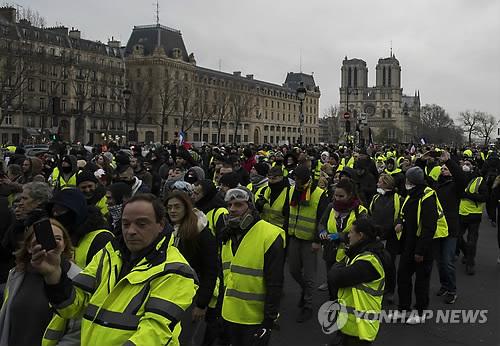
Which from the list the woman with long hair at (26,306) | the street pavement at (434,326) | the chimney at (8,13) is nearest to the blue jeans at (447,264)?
the street pavement at (434,326)

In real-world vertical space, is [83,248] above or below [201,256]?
above

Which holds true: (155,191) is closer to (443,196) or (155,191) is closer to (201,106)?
(443,196)

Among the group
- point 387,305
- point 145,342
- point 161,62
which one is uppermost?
point 161,62

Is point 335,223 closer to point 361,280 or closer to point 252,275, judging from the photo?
point 361,280

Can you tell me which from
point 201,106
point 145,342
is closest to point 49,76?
point 201,106

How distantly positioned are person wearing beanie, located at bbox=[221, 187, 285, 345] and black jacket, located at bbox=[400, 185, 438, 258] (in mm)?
2863

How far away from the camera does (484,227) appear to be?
14.6 m

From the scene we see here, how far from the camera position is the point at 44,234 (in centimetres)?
261

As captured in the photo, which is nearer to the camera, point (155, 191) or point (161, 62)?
point (155, 191)

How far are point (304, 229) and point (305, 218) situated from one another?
0.16m

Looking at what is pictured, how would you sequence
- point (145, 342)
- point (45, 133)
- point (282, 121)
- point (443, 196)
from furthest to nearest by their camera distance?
point (282, 121), point (45, 133), point (443, 196), point (145, 342)

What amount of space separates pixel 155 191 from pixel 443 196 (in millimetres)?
5487

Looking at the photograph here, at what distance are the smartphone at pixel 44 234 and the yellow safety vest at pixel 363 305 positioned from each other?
2633 mm

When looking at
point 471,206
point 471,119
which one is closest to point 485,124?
point 471,119
